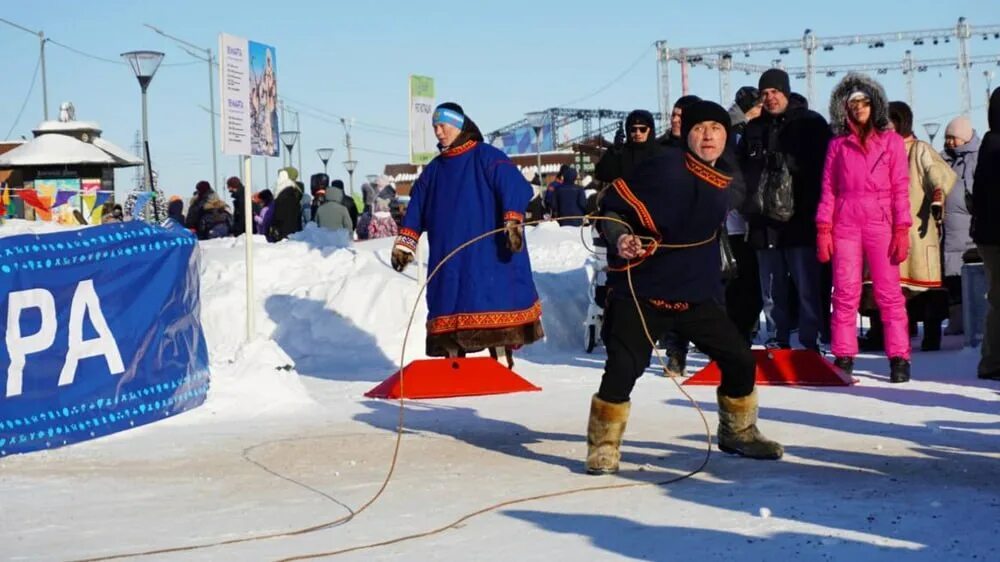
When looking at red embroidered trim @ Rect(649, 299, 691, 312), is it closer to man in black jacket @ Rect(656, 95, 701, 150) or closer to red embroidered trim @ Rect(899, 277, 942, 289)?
man in black jacket @ Rect(656, 95, 701, 150)

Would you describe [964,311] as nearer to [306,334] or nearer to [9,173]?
[306,334]

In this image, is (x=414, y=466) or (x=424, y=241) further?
(x=424, y=241)

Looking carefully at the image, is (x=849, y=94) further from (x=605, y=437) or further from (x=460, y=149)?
(x=605, y=437)

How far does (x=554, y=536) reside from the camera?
17.7 ft

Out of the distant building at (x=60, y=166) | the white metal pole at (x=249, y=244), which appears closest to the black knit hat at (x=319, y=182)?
the distant building at (x=60, y=166)

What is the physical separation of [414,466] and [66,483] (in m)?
1.56

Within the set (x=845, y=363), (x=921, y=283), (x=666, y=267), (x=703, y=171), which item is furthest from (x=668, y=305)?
(x=921, y=283)

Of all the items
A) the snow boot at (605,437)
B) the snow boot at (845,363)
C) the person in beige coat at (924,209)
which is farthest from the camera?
the person in beige coat at (924,209)

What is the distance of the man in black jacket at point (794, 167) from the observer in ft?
36.0

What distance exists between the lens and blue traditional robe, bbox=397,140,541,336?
1029cm

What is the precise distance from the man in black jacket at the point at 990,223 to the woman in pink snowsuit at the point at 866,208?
0.47 m

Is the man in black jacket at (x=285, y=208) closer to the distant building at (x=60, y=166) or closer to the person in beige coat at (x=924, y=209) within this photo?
the distant building at (x=60, y=166)

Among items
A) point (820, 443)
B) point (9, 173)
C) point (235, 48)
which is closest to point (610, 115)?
point (9, 173)

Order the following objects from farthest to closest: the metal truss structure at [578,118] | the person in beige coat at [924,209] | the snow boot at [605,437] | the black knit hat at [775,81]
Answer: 1. the metal truss structure at [578,118]
2. the person in beige coat at [924,209]
3. the black knit hat at [775,81]
4. the snow boot at [605,437]
